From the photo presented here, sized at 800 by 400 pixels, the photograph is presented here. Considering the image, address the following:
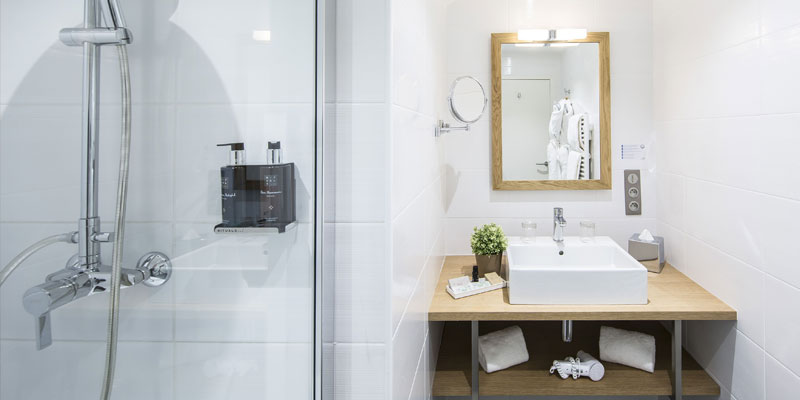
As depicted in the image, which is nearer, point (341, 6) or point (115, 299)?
point (115, 299)

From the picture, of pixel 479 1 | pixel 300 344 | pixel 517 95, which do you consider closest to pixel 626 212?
pixel 517 95

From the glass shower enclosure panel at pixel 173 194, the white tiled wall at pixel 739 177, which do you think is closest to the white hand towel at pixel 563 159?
the white tiled wall at pixel 739 177

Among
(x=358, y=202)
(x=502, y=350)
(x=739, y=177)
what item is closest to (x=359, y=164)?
(x=358, y=202)

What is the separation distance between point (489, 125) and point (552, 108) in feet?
0.93

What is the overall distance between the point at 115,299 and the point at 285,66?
0.42 m

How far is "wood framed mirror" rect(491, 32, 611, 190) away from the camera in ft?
6.48

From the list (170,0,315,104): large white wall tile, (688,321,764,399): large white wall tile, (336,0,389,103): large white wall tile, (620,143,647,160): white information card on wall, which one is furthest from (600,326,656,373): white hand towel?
(170,0,315,104): large white wall tile

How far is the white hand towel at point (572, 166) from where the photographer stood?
1.99 m

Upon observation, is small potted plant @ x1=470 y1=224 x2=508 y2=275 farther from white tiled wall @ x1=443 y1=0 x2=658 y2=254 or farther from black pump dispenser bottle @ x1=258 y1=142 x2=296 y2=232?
black pump dispenser bottle @ x1=258 y1=142 x2=296 y2=232

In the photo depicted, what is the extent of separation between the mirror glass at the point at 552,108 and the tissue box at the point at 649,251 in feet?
1.13

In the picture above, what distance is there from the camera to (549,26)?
6.56 feet

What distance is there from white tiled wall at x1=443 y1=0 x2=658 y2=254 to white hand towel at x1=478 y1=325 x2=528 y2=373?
49cm

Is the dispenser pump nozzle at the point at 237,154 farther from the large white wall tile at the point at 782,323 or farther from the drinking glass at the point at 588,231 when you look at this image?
the drinking glass at the point at 588,231

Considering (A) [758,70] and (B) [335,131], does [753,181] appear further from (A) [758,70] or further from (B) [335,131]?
(B) [335,131]
